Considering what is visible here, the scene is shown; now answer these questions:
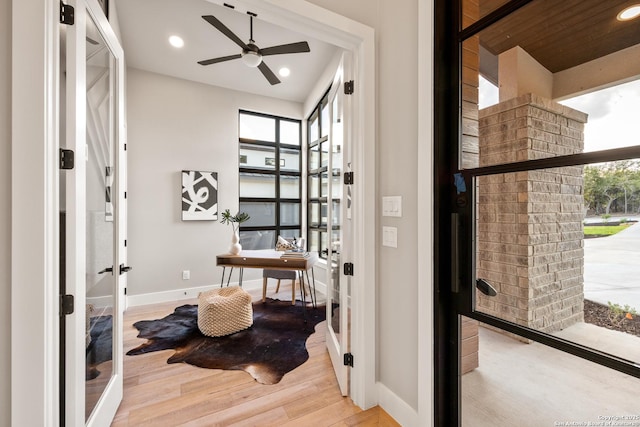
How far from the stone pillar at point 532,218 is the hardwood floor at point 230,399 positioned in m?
1.13

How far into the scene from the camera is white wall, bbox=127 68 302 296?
374cm

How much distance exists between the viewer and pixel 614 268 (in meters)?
0.89

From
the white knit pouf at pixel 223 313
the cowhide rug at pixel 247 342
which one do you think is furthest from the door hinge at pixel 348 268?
the white knit pouf at pixel 223 313

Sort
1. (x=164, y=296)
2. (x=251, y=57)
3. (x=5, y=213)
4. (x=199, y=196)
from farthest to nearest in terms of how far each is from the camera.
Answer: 1. (x=199, y=196)
2. (x=164, y=296)
3. (x=251, y=57)
4. (x=5, y=213)

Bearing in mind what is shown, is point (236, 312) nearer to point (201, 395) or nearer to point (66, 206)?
point (201, 395)

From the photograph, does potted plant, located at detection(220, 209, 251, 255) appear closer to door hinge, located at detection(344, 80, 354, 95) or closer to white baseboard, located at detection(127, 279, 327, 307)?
white baseboard, located at detection(127, 279, 327, 307)

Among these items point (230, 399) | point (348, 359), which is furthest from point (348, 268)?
point (230, 399)

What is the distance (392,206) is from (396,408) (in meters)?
1.26

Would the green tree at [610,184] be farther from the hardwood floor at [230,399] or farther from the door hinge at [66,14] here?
the door hinge at [66,14]

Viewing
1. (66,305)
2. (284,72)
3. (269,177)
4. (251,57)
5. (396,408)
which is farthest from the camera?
(269,177)

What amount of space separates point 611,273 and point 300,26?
1.89 m

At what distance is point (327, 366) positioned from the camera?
2266 mm

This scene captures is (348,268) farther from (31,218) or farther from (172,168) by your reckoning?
(172,168)

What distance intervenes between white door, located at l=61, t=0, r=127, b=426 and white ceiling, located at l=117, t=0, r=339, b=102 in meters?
1.43
